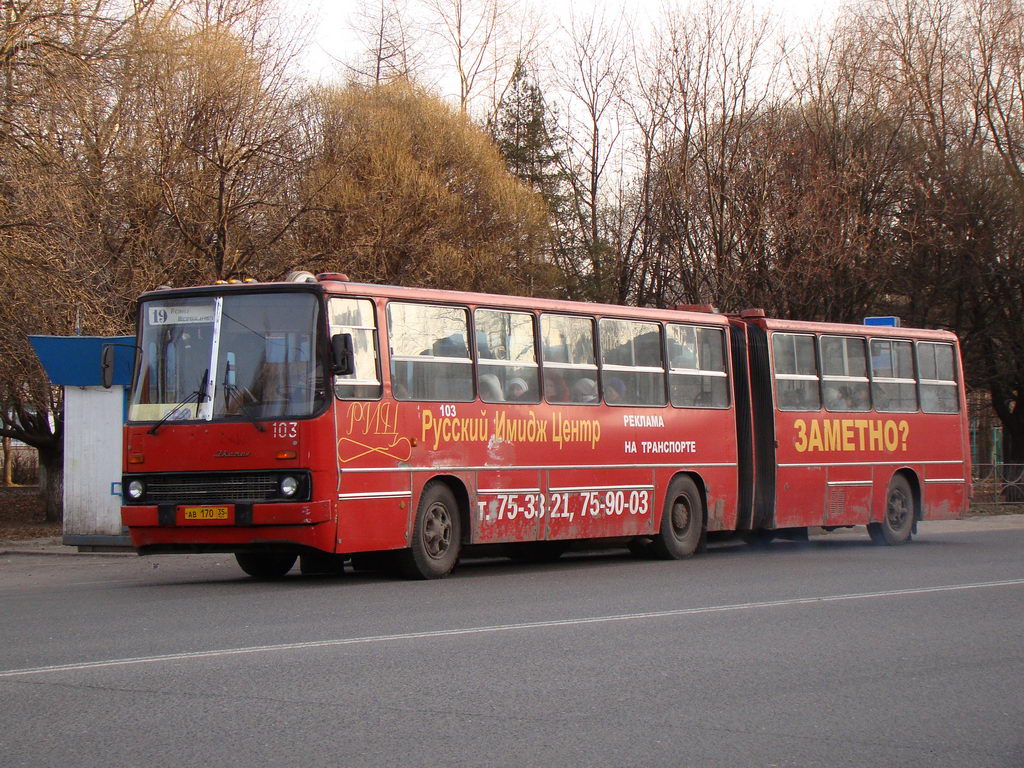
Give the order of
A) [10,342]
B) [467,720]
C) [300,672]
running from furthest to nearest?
[10,342], [300,672], [467,720]

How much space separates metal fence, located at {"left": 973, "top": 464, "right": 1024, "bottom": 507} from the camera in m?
38.5

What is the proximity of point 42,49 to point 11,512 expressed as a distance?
60.5 ft

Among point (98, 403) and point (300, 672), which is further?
point (98, 403)

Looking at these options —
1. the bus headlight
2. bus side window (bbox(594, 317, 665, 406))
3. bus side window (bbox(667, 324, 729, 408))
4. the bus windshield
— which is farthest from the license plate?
bus side window (bbox(667, 324, 729, 408))

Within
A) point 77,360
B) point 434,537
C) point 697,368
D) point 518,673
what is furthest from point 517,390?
point 518,673

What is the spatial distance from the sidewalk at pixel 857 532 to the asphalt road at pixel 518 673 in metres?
7.20

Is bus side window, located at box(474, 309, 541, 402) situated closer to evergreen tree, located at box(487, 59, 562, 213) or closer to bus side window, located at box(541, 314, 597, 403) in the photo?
bus side window, located at box(541, 314, 597, 403)

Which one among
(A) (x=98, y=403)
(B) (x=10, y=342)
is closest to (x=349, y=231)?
(B) (x=10, y=342)

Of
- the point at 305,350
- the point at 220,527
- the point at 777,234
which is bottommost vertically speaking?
the point at 220,527

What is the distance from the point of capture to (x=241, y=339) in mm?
14047

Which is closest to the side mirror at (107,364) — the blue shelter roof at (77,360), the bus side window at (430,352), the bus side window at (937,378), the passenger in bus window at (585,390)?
the bus side window at (430,352)

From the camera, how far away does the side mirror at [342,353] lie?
1356 cm

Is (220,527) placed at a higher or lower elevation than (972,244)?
lower

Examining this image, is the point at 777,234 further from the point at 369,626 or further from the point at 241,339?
the point at 369,626
